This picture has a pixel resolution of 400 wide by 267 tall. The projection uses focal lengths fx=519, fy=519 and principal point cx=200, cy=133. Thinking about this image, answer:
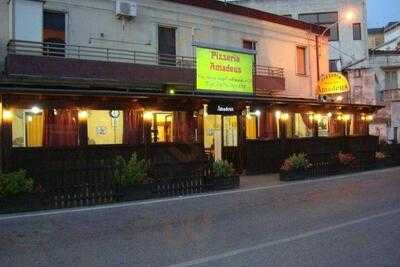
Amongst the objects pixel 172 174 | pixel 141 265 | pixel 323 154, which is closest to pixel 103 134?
pixel 172 174

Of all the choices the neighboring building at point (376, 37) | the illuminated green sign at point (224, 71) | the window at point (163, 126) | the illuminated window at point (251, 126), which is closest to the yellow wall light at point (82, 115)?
the window at point (163, 126)

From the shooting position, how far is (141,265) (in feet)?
23.5

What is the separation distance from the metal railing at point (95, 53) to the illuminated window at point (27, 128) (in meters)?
3.88

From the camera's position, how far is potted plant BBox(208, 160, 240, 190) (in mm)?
17500

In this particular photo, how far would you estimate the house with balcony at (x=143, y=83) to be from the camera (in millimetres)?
16234

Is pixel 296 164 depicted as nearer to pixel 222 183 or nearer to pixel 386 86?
pixel 222 183

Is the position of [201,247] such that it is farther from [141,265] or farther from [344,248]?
[344,248]

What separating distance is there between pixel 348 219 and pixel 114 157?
828cm

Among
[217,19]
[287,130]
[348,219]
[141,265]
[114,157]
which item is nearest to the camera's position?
[141,265]

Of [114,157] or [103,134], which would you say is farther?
[103,134]


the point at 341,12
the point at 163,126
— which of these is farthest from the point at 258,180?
the point at 341,12

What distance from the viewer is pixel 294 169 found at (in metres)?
20.1

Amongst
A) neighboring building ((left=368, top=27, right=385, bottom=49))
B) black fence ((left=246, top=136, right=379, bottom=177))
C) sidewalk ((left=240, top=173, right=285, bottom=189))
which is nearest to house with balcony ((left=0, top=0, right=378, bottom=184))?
black fence ((left=246, top=136, right=379, bottom=177))

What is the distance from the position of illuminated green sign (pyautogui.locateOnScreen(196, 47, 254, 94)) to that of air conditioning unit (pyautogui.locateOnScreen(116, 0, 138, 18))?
12.7ft
